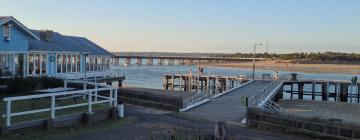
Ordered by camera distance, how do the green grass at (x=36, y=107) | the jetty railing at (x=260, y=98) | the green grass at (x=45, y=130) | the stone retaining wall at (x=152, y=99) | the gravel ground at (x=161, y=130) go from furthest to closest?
the jetty railing at (x=260, y=98)
the stone retaining wall at (x=152, y=99)
the green grass at (x=36, y=107)
the gravel ground at (x=161, y=130)
the green grass at (x=45, y=130)

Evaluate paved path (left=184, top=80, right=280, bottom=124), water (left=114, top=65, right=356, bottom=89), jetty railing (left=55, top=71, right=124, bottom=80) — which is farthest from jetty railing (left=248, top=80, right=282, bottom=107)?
water (left=114, top=65, right=356, bottom=89)

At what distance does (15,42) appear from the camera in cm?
2770

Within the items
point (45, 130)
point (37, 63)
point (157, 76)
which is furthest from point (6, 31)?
point (157, 76)

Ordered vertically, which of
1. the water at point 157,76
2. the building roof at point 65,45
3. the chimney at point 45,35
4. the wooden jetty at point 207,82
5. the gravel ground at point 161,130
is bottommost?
the water at point 157,76

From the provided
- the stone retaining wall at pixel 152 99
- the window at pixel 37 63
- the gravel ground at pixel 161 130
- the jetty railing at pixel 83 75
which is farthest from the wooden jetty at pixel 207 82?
the gravel ground at pixel 161 130

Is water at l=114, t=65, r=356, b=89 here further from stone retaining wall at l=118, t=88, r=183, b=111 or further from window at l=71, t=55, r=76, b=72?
stone retaining wall at l=118, t=88, r=183, b=111

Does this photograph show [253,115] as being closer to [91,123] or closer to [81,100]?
[91,123]

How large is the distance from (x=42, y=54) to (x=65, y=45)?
5.03 m

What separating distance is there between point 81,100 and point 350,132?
38.8 ft

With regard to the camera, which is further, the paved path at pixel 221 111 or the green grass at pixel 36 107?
the paved path at pixel 221 111

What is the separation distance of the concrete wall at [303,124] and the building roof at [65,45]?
757 inches

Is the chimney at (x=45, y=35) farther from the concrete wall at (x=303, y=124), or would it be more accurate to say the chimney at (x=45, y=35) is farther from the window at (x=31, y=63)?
the concrete wall at (x=303, y=124)

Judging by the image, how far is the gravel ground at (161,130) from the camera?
42.1 feet

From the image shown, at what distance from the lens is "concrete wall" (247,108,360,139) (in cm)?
1340
